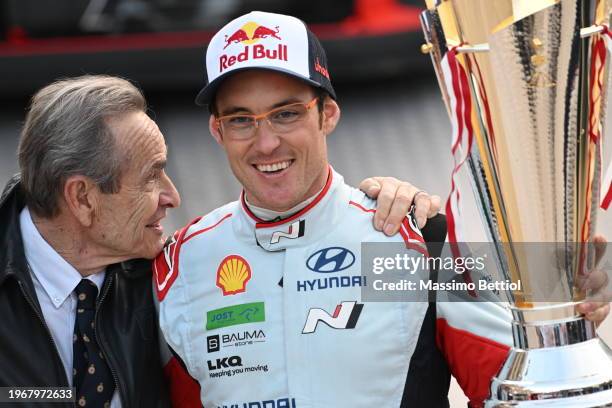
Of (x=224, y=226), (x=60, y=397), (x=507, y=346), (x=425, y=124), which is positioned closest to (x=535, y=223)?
(x=507, y=346)

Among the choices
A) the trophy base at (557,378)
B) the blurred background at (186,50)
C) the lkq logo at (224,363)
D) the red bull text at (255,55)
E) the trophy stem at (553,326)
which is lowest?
the trophy base at (557,378)

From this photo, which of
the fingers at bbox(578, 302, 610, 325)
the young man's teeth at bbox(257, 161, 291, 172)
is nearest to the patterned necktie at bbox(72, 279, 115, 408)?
the young man's teeth at bbox(257, 161, 291, 172)

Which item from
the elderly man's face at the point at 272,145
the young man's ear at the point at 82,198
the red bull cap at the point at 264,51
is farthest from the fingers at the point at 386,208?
the young man's ear at the point at 82,198

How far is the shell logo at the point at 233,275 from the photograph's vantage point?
254 centimetres

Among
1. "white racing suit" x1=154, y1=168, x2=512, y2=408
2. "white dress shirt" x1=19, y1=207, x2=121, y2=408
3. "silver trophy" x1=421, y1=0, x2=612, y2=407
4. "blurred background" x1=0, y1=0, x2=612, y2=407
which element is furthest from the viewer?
"blurred background" x1=0, y1=0, x2=612, y2=407

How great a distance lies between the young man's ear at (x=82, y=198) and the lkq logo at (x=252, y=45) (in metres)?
0.48

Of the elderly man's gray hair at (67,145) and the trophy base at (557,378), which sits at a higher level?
the elderly man's gray hair at (67,145)

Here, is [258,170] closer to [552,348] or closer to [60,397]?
[60,397]

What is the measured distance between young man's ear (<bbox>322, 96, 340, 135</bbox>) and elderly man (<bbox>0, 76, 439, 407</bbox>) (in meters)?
0.19

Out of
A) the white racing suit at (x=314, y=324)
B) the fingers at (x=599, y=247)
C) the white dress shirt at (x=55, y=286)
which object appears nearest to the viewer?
the fingers at (x=599, y=247)

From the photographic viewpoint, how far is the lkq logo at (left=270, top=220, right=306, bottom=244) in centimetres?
252

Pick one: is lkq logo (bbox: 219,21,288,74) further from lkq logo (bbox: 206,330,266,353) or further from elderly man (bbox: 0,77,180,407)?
lkq logo (bbox: 206,330,266,353)

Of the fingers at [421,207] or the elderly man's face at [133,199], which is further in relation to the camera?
the elderly man's face at [133,199]

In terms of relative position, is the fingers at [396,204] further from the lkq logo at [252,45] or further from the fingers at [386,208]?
the lkq logo at [252,45]
